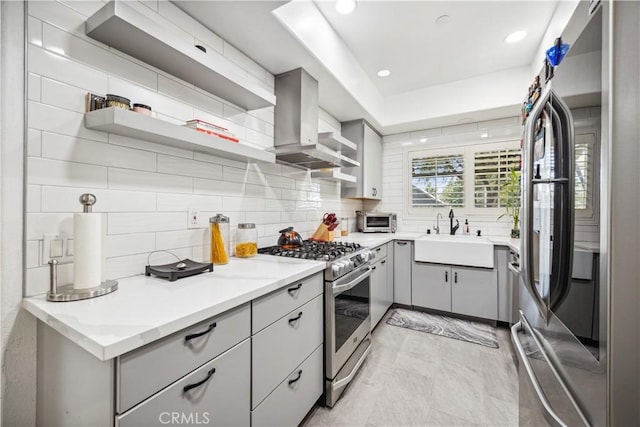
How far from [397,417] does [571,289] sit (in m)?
1.43

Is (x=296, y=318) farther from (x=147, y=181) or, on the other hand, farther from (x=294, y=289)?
(x=147, y=181)

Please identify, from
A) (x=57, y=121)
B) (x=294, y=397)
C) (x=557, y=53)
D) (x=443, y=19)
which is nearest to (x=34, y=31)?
(x=57, y=121)

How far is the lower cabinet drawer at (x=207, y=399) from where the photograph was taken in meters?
0.75

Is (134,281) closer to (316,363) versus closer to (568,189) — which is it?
(316,363)

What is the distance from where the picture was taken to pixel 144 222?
133cm

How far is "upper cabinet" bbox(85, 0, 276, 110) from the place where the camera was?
1.06m

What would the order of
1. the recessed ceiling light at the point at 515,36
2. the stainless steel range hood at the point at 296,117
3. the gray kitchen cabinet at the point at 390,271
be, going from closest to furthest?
the stainless steel range hood at the point at 296,117, the recessed ceiling light at the point at 515,36, the gray kitchen cabinet at the point at 390,271

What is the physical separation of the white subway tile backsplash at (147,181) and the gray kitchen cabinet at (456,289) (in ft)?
8.70

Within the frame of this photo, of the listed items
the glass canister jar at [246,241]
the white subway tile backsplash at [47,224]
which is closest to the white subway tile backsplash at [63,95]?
the white subway tile backsplash at [47,224]

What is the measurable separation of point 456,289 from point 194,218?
2780 millimetres

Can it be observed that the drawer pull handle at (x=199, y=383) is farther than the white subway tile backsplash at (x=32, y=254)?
No

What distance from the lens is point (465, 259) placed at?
288 cm

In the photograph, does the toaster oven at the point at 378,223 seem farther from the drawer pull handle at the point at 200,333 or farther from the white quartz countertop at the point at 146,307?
the drawer pull handle at the point at 200,333

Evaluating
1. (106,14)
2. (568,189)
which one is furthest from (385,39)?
(568,189)
